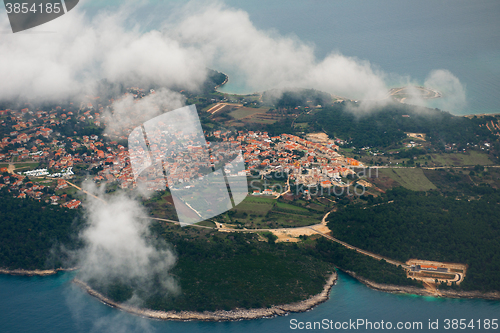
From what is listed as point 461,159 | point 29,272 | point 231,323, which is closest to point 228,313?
point 231,323

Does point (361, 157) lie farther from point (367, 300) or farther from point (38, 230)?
point (38, 230)

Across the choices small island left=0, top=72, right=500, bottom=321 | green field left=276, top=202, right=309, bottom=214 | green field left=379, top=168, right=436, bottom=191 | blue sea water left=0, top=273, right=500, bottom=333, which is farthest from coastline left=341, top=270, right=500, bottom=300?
green field left=379, top=168, right=436, bottom=191

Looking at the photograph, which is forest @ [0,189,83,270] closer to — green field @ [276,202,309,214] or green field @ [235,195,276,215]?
green field @ [235,195,276,215]

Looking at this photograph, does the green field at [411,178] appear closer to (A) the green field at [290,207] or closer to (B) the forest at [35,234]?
(A) the green field at [290,207]

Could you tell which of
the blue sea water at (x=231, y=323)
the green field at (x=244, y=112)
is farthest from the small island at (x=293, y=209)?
the green field at (x=244, y=112)

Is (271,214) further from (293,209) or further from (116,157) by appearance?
(116,157)

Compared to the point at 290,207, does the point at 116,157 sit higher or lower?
higher
